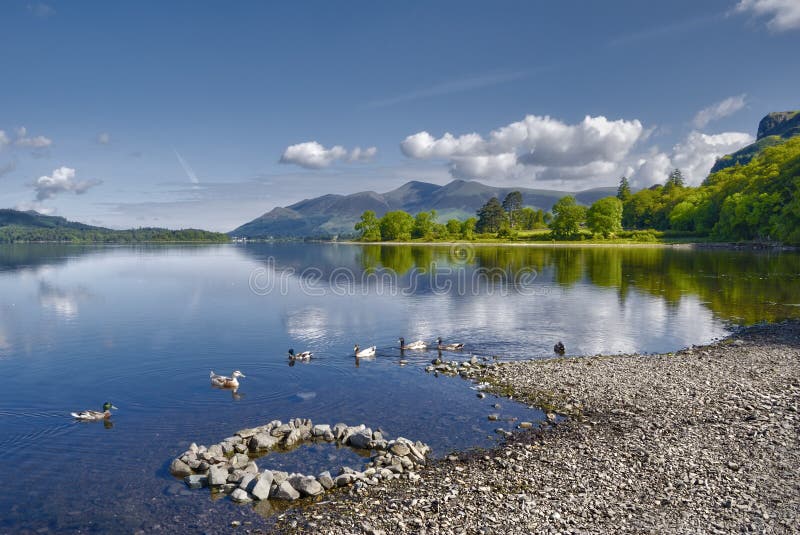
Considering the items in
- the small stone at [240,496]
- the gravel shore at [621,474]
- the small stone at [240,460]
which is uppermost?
the gravel shore at [621,474]

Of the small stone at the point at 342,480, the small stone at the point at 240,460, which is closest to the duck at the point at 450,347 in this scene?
the small stone at the point at 240,460

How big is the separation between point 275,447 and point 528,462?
10.00 meters

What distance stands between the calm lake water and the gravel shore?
2.65 meters

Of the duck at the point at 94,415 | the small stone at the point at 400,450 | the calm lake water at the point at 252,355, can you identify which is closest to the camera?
the calm lake water at the point at 252,355

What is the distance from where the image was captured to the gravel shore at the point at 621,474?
14.3 m

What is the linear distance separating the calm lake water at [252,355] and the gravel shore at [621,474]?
2.65 metres

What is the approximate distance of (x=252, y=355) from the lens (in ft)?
119

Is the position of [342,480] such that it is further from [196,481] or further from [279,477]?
[196,481]

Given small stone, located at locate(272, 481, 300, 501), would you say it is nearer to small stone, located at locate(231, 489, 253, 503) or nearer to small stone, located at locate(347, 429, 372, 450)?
Answer: small stone, located at locate(231, 489, 253, 503)

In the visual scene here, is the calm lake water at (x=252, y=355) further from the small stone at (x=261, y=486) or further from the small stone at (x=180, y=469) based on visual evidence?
the small stone at (x=261, y=486)

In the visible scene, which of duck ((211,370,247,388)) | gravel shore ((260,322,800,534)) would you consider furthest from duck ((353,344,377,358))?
gravel shore ((260,322,800,534))

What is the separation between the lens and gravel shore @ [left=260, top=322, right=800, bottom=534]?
14305mm

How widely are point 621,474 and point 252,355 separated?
26.6 m

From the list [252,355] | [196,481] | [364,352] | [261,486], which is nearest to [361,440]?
[261,486]
